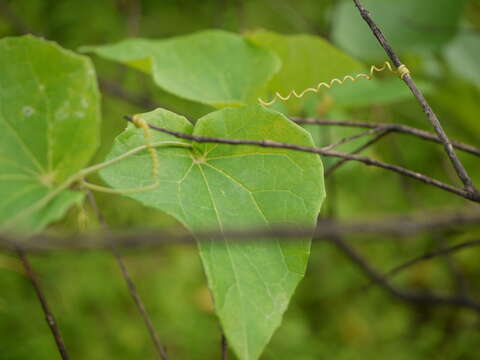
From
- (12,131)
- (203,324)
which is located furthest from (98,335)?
(12,131)

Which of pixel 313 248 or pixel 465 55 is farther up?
pixel 465 55

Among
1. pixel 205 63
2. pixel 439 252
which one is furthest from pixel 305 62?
pixel 439 252

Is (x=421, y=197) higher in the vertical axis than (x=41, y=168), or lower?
higher

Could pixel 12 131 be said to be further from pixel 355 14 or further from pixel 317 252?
pixel 317 252

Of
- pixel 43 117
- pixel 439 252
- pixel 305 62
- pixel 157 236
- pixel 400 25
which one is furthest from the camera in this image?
pixel 400 25

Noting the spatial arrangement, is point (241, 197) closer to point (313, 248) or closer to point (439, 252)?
point (439, 252)

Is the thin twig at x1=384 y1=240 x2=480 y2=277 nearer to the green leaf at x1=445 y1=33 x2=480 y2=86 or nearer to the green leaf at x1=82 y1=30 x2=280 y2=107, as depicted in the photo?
the green leaf at x1=82 y1=30 x2=280 y2=107

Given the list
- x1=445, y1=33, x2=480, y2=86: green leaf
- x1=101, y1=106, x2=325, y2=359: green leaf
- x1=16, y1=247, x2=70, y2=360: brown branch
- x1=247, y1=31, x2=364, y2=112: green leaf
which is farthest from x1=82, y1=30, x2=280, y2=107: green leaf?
x1=445, y1=33, x2=480, y2=86: green leaf
